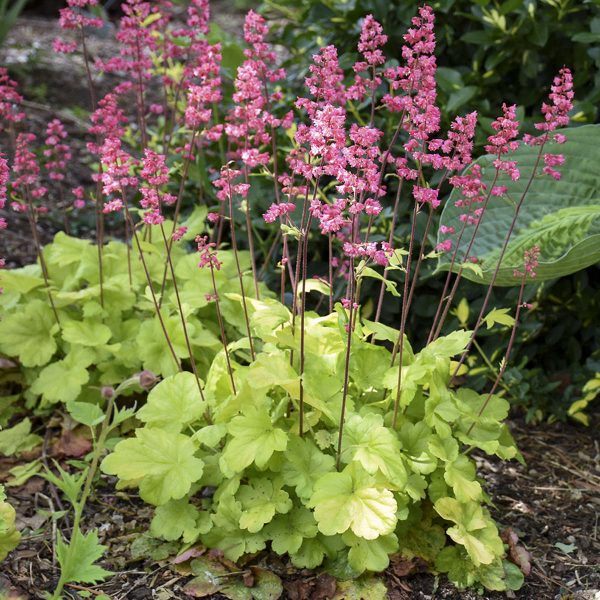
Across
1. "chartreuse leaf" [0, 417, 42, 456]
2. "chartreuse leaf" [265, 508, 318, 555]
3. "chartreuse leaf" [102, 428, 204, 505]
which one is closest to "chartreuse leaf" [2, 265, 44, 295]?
"chartreuse leaf" [0, 417, 42, 456]

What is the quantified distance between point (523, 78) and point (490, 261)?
0.93 metres

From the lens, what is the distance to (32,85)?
496cm

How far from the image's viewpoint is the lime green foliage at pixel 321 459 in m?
1.96

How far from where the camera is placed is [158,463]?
2086 millimetres

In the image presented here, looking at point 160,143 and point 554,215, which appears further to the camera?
point 160,143

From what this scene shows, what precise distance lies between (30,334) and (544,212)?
1624 millimetres

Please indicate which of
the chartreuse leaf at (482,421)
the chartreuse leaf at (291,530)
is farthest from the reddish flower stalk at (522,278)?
the chartreuse leaf at (291,530)

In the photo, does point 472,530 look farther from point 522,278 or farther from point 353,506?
point 522,278

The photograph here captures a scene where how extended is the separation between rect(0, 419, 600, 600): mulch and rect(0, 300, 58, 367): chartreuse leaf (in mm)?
282

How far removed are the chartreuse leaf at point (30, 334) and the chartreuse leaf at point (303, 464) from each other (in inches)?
37.6

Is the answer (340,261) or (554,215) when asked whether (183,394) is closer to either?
(340,261)

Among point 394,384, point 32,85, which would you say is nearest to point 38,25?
point 32,85

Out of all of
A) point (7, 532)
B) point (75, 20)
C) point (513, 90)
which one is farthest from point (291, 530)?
point (513, 90)

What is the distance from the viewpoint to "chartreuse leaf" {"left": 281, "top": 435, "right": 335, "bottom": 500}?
2010 millimetres
